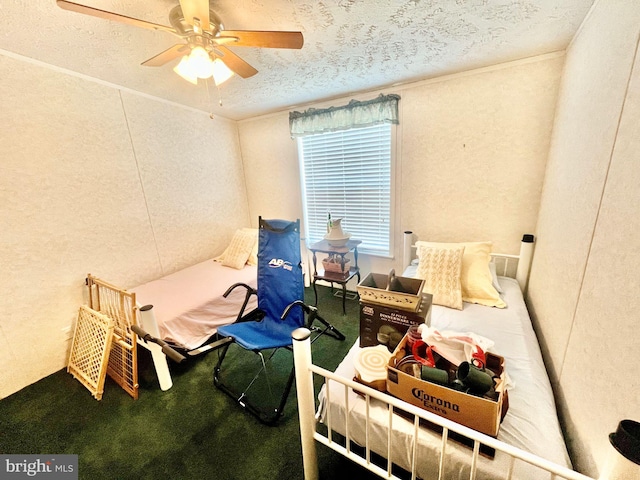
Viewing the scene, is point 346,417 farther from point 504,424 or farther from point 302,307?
point 302,307

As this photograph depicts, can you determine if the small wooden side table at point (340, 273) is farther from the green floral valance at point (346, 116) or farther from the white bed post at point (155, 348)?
the white bed post at point (155, 348)

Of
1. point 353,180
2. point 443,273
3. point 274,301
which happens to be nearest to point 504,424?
point 443,273

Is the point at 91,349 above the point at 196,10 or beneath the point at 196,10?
beneath

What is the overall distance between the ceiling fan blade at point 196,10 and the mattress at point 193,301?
1.97m

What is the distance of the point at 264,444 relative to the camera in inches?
57.0

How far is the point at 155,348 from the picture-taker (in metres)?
1.75

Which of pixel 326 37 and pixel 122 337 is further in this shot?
pixel 122 337

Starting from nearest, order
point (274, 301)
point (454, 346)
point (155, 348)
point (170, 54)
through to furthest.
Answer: point (454, 346)
point (170, 54)
point (155, 348)
point (274, 301)

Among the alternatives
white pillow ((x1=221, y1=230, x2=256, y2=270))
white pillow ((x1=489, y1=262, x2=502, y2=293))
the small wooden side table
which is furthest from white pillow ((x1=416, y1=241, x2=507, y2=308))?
white pillow ((x1=221, y1=230, x2=256, y2=270))

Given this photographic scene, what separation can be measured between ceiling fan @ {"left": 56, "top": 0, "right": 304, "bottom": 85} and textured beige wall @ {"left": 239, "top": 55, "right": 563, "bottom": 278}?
165cm

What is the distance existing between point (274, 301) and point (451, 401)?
1489mm

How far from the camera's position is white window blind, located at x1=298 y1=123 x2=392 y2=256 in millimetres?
2809

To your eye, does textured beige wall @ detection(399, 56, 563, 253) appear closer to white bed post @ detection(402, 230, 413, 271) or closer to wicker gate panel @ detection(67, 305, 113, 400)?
white bed post @ detection(402, 230, 413, 271)

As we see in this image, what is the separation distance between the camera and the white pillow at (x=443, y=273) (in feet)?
6.20
